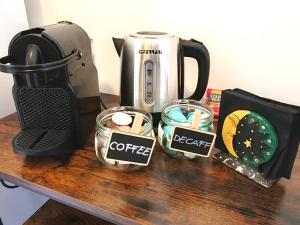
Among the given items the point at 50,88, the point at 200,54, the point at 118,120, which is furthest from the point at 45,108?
the point at 200,54

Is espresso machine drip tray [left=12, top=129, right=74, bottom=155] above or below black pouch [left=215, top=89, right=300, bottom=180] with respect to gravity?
below

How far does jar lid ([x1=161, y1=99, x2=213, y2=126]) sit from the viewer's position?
0.54 m

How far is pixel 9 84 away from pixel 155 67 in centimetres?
51

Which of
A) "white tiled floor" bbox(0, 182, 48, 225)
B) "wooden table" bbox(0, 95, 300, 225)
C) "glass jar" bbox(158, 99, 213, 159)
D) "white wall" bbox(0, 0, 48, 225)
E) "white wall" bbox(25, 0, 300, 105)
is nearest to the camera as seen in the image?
"wooden table" bbox(0, 95, 300, 225)

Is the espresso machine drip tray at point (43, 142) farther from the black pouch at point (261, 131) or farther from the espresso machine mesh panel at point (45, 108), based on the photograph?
the black pouch at point (261, 131)

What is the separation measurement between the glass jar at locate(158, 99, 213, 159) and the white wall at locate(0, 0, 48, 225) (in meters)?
0.54

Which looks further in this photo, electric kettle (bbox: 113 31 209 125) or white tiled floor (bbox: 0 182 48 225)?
white tiled floor (bbox: 0 182 48 225)

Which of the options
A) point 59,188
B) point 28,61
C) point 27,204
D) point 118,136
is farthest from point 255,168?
point 27,204

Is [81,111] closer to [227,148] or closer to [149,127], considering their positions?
[149,127]

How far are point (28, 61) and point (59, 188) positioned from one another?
25cm

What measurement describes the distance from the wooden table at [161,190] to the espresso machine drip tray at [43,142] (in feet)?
0.13

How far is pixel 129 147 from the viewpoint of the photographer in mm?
482

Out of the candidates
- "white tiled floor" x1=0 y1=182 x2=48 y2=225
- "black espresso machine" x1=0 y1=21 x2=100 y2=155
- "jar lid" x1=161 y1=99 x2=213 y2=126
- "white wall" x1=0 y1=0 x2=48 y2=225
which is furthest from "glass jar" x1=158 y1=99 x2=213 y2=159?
"white tiled floor" x1=0 y1=182 x2=48 y2=225

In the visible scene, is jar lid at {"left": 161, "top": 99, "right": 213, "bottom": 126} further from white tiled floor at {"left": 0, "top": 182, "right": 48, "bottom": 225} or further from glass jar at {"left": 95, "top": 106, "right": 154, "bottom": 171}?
white tiled floor at {"left": 0, "top": 182, "right": 48, "bottom": 225}
